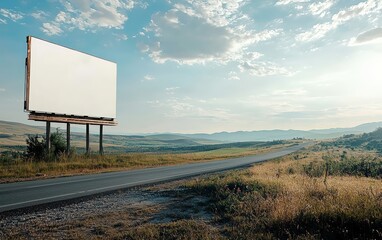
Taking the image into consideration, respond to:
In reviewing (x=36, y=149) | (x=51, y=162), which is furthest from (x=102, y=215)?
(x=36, y=149)

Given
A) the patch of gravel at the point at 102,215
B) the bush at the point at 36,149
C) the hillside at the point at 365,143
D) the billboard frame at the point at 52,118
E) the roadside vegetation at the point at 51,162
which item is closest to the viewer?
the patch of gravel at the point at 102,215

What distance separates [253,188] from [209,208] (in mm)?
2907

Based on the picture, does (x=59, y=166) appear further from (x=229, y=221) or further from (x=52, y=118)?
(x=229, y=221)

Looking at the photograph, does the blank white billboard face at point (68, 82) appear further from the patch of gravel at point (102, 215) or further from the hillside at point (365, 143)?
A: the hillside at point (365, 143)

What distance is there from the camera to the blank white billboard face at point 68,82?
22.5 m

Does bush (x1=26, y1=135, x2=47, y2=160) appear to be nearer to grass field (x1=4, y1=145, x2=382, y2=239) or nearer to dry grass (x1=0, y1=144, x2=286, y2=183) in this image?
dry grass (x1=0, y1=144, x2=286, y2=183)

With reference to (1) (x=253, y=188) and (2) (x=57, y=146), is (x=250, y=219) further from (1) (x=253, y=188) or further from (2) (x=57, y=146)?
(2) (x=57, y=146)

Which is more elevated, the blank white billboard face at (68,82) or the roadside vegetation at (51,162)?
the blank white billboard face at (68,82)

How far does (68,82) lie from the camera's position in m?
25.7

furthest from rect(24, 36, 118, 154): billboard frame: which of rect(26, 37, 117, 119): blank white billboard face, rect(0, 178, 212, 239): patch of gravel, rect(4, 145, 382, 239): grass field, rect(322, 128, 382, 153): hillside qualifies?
rect(322, 128, 382, 153): hillside

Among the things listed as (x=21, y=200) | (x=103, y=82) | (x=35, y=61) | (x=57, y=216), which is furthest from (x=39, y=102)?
(x=57, y=216)

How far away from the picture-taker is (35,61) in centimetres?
2248

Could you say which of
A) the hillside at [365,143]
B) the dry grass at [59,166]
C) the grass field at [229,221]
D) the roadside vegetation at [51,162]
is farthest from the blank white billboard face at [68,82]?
the hillside at [365,143]

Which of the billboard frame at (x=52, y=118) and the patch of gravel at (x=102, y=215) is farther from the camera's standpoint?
the billboard frame at (x=52, y=118)
